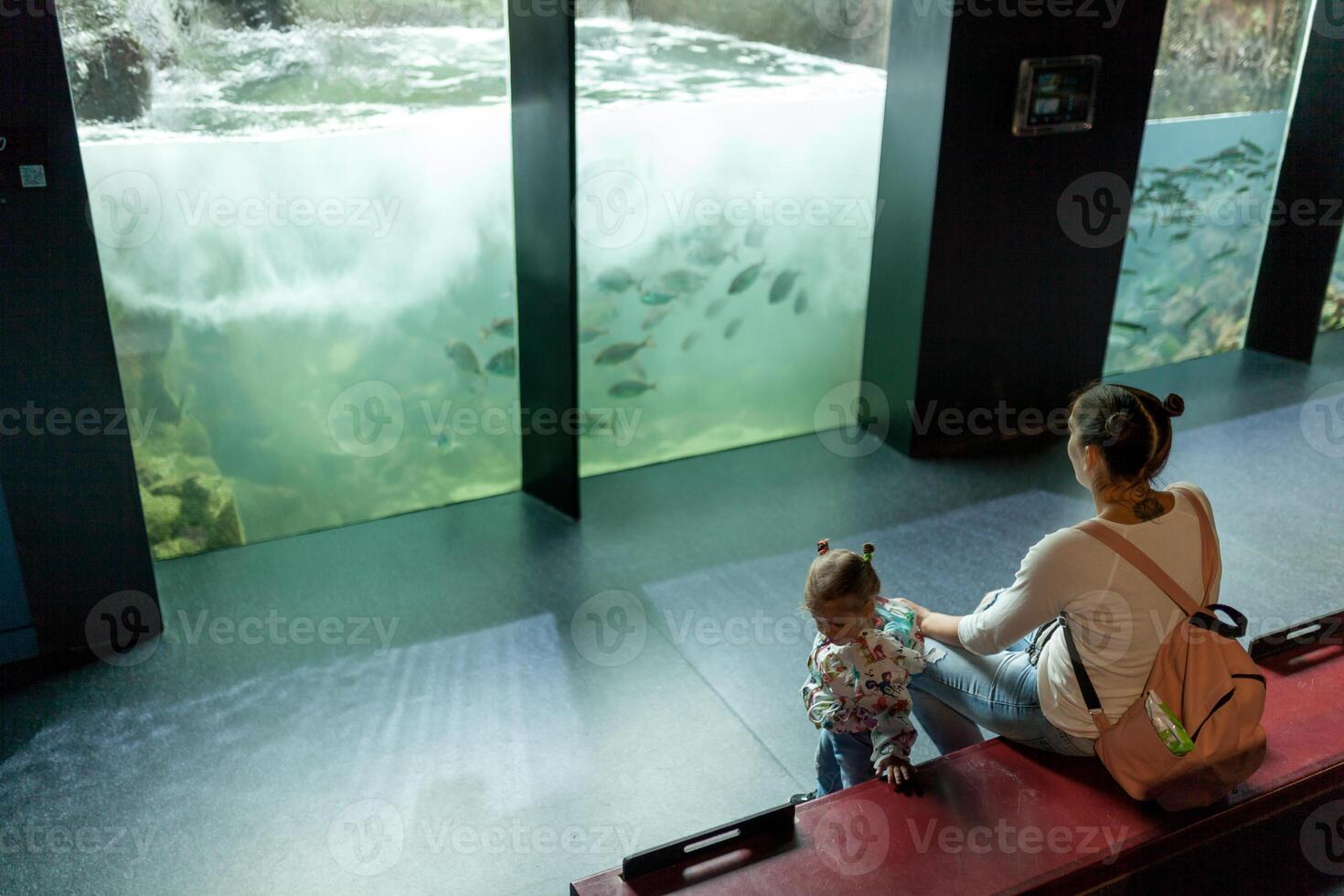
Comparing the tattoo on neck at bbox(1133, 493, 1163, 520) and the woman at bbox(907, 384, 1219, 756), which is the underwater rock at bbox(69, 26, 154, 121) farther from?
the tattoo on neck at bbox(1133, 493, 1163, 520)

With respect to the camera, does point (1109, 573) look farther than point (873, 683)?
No

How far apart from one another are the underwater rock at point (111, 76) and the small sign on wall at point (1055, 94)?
3.12m

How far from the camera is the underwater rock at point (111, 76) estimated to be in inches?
138

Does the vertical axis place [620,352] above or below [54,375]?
below

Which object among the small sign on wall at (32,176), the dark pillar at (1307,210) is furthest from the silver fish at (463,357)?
the dark pillar at (1307,210)

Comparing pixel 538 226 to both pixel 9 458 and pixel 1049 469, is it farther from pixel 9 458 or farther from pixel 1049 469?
pixel 1049 469

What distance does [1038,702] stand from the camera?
2451mm

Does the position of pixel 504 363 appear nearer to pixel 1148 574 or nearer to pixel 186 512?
pixel 186 512

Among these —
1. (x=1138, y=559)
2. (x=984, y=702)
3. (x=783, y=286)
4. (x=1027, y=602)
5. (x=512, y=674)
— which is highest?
(x=1138, y=559)

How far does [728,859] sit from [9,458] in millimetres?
2369

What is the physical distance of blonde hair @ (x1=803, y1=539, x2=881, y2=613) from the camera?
7.43 ft

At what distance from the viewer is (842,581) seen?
7.41 feet

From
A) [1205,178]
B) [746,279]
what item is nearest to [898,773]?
[746,279]

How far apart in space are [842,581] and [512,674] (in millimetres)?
1560
